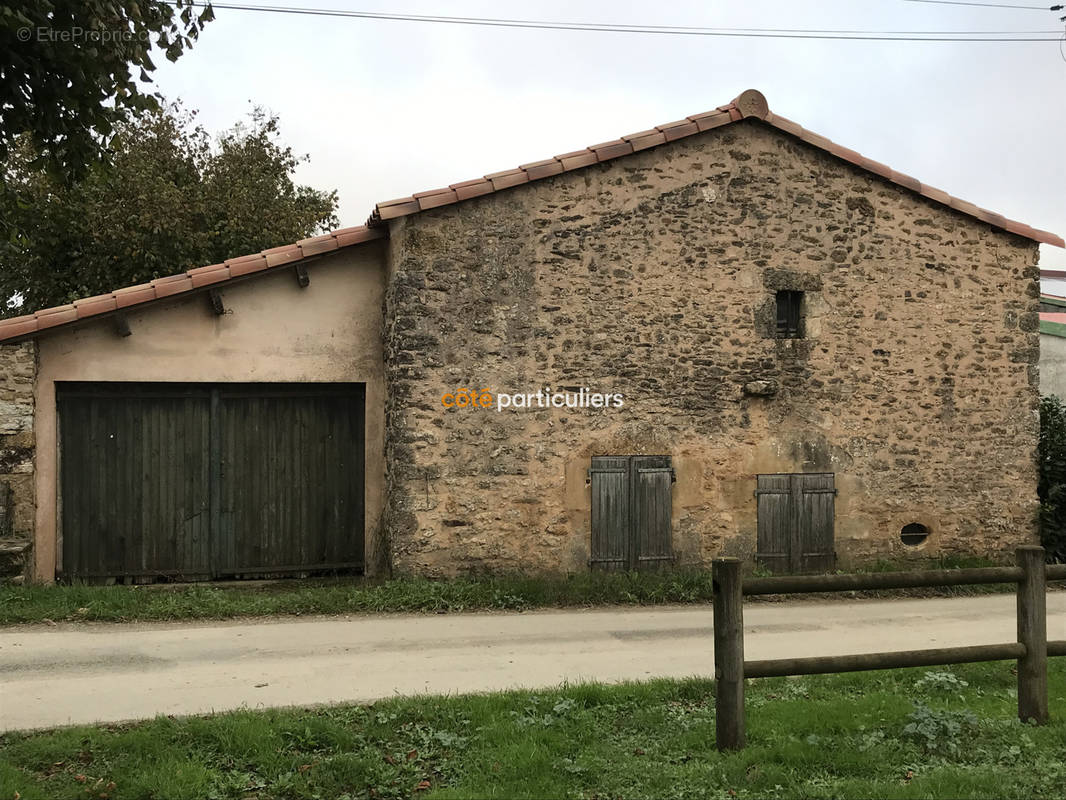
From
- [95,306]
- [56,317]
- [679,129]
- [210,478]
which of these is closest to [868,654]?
[679,129]

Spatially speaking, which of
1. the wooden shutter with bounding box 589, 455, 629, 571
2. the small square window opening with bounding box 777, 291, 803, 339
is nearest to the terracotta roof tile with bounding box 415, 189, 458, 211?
the wooden shutter with bounding box 589, 455, 629, 571

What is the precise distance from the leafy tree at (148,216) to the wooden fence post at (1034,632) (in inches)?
596

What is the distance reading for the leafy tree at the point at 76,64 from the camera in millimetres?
4750

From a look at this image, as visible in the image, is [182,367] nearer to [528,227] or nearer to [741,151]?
[528,227]

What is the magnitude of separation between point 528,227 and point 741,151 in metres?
2.72

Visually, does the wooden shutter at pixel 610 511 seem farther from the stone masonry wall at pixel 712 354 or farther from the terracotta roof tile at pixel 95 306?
the terracotta roof tile at pixel 95 306

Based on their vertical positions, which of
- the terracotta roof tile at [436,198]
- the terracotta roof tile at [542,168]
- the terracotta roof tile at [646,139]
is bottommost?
the terracotta roof tile at [436,198]

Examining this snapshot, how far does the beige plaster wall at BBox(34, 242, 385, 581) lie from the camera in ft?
29.7

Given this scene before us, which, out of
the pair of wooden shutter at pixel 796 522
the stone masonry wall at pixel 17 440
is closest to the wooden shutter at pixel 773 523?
the pair of wooden shutter at pixel 796 522

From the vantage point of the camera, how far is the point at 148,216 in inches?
624

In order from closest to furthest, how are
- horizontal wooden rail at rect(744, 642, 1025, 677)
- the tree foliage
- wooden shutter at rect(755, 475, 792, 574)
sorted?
horizontal wooden rail at rect(744, 642, 1025, 677) < wooden shutter at rect(755, 475, 792, 574) < the tree foliage

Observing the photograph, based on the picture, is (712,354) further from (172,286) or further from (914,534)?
(172,286)

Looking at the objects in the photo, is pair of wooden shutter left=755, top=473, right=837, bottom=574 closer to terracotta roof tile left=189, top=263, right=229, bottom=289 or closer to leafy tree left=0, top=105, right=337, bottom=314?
terracotta roof tile left=189, top=263, right=229, bottom=289

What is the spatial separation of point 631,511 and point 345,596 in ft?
10.7
